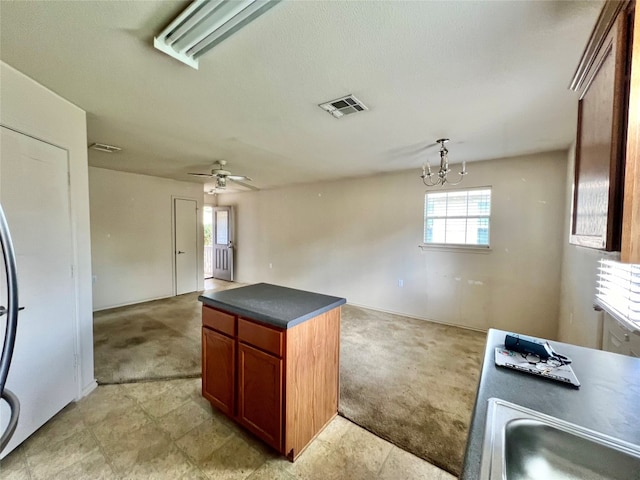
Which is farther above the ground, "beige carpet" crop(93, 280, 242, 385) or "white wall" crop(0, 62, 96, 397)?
"white wall" crop(0, 62, 96, 397)

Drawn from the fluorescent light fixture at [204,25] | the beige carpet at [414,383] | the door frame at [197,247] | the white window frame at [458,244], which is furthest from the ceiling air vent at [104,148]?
the white window frame at [458,244]

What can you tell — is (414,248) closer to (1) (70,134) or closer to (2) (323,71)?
(2) (323,71)

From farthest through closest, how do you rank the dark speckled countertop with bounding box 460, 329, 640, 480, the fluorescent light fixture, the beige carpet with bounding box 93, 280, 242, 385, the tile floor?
the beige carpet with bounding box 93, 280, 242, 385 < the tile floor < the fluorescent light fixture < the dark speckled countertop with bounding box 460, 329, 640, 480

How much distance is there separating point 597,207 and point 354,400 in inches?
83.9

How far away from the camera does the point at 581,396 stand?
964 mm

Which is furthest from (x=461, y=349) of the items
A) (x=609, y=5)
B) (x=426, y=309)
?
(x=609, y=5)

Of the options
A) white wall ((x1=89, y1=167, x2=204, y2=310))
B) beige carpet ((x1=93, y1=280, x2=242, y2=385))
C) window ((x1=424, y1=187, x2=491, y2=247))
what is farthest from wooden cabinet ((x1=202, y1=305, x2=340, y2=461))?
white wall ((x1=89, y1=167, x2=204, y2=310))

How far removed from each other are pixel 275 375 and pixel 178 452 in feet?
2.83

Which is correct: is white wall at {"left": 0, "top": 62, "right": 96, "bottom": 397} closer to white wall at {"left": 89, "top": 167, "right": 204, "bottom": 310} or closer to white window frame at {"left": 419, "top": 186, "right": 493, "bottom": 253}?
white wall at {"left": 89, "top": 167, "right": 204, "bottom": 310}

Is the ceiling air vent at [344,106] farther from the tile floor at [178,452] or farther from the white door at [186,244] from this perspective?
the white door at [186,244]

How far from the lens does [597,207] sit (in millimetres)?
832

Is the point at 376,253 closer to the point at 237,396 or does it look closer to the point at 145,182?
the point at 237,396

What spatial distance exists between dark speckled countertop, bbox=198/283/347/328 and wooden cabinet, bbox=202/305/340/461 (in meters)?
0.06

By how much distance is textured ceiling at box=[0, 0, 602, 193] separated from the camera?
4.17 feet
